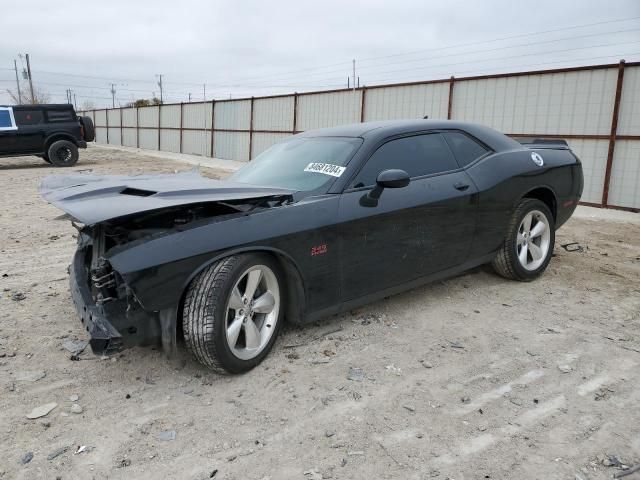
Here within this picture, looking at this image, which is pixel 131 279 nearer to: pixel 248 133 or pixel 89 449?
pixel 89 449

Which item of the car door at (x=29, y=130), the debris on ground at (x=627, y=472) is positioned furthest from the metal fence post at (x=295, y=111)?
the debris on ground at (x=627, y=472)

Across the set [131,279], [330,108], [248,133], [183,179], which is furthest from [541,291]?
[248,133]

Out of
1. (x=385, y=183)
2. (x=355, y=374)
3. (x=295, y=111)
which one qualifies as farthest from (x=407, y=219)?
(x=295, y=111)

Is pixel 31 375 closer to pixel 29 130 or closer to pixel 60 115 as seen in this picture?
pixel 29 130

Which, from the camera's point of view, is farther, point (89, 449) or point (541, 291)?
point (541, 291)

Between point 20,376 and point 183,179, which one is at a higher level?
point 183,179

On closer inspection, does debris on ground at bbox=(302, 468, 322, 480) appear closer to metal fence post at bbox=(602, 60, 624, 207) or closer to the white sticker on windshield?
the white sticker on windshield

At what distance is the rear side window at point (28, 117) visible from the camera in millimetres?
16688

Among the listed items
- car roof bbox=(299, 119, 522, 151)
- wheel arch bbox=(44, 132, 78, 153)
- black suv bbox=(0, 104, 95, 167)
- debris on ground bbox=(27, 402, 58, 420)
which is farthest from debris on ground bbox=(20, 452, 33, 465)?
wheel arch bbox=(44, 132, 78, 153)

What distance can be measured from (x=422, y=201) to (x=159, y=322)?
6.62 ft

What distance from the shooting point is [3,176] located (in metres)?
15.1

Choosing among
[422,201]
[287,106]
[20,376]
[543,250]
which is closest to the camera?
[20,376]

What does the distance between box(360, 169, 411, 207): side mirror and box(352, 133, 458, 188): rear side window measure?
0.11 meters

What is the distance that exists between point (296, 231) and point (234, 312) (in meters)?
0.61
